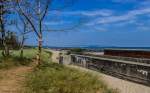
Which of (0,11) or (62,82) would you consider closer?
(62,82)

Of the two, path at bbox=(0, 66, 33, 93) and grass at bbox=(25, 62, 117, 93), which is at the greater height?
grass at bbox=(25, 62, 117, 93)

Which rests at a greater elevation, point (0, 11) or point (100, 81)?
point (0, 11)

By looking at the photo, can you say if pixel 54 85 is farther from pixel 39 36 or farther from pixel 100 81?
pixel 39 36

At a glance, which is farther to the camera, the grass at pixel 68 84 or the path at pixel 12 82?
the path at pixel 12 82

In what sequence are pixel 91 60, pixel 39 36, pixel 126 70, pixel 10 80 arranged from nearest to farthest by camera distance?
1. pixel 126 70
2. pixel 10 80
3. pixel 91 60
4. pixel 39 36

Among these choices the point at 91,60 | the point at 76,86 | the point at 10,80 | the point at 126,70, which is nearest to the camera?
the point at 76,86

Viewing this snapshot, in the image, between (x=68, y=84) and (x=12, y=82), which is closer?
(x=68, y=84)

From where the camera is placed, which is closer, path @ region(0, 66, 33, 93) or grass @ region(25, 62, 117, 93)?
grass @ region(25, 62, 117, 93)

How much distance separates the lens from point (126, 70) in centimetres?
1449

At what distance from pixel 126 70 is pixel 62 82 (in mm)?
2522

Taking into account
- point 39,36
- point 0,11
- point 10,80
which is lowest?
point 10,80

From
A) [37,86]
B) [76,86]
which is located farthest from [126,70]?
[37,86]

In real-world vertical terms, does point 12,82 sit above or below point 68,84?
below

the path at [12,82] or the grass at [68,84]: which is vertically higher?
the grass at [68,84]
